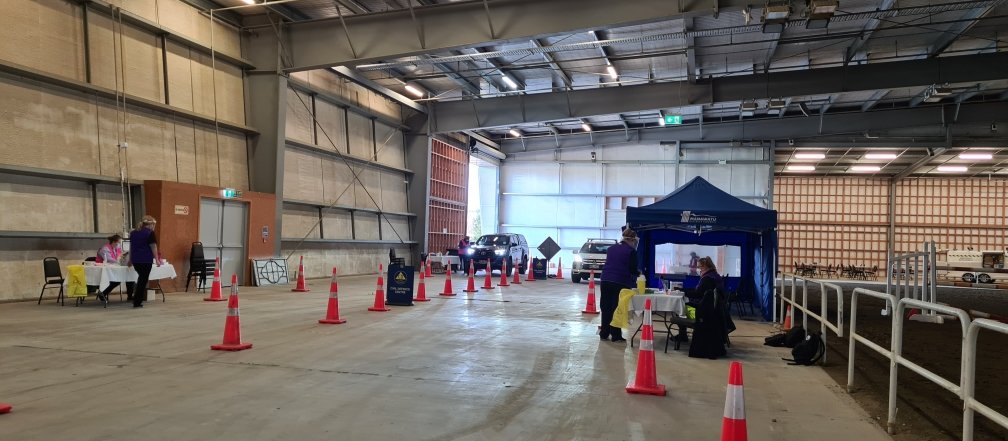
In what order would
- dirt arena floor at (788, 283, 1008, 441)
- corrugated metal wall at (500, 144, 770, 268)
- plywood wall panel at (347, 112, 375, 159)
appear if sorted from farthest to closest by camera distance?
Answer: corrugated metal wall at (500, 144, 770, 268), plywood wall panel at (347, 112, 375, 159), dirt arena floor at (788, 283, 1008, 441)

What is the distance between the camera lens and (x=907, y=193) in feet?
127

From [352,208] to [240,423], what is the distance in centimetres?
2060

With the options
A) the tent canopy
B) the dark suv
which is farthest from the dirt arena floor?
the dark suv

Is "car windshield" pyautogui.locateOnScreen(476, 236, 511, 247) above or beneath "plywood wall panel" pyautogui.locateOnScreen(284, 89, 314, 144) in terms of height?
beneath

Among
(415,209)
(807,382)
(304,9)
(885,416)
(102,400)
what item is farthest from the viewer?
(415,209)

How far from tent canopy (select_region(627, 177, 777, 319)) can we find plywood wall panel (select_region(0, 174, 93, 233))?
12461 millimetres

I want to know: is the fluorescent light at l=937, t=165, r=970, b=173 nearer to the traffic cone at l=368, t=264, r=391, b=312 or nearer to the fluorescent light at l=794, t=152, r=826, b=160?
the fluorescent light at l=794, t=152, r=826, b=160

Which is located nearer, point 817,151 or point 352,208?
point 352,208

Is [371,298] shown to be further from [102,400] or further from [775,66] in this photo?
[775,66]

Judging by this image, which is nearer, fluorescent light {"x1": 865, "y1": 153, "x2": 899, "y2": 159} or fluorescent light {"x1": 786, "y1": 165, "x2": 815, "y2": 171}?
fluorescent light {"x1": 865, "y1": 153, "x2": 899, "y2": 159}

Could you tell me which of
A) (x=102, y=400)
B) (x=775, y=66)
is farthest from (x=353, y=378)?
(x=775, y=66)

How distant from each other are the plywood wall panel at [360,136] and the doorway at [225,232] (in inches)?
280

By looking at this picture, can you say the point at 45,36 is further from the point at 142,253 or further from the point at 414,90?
the point at 414,90

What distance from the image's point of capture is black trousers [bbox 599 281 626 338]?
33.1 ft
